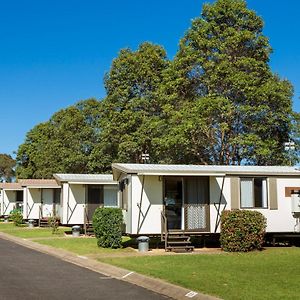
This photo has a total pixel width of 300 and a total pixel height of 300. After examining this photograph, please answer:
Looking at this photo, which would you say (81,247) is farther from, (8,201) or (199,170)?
(8,201)

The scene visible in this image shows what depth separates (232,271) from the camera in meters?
12.8

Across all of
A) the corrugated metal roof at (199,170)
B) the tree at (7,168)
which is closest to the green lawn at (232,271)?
the corrugated metal roof at (199,170)

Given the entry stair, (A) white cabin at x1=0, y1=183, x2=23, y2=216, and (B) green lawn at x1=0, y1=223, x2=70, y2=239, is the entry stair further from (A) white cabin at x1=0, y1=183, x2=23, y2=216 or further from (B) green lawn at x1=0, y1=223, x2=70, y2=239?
(A) white cabin at x1=0, y1=183, x2=23, y2=216

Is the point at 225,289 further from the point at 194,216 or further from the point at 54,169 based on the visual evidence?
the point at 54,169

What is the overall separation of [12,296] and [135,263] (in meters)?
5.47

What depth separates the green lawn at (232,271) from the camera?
32.8 feet

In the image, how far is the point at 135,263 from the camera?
48.4 ft

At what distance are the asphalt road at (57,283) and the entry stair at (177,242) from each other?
4.21m

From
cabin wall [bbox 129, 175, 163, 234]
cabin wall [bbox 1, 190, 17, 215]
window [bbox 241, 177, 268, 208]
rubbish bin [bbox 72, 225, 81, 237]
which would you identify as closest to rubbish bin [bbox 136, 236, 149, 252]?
cabin wall [bbox 129, 175, 163, 234]

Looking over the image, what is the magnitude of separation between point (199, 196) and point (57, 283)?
9.24 metres

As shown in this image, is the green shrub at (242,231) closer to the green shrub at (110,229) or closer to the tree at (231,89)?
the green shrub at (110,229)

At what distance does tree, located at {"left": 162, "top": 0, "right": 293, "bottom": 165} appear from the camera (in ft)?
95.4

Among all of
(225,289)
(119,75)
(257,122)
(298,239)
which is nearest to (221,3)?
(257,122)

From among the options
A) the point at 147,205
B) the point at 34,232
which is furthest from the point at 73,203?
the point at 147,205
